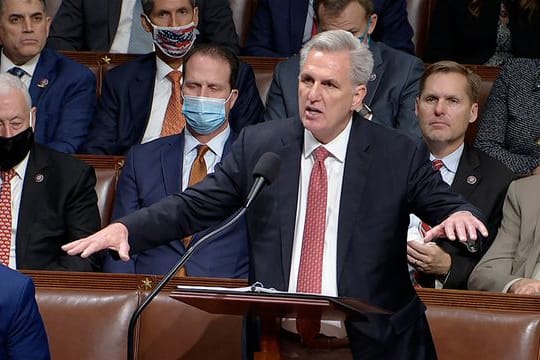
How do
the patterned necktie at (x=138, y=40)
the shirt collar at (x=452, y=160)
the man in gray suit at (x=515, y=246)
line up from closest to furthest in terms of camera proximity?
the man in gray suit at (x=515, y=246) < the shirt collar at (x=452, y=160) < the patterned necktie at (x=138, y=40)

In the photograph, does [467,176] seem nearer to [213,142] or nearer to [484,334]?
[213,142]

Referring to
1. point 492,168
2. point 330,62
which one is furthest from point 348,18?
point 330,62

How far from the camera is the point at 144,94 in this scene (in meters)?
4.15

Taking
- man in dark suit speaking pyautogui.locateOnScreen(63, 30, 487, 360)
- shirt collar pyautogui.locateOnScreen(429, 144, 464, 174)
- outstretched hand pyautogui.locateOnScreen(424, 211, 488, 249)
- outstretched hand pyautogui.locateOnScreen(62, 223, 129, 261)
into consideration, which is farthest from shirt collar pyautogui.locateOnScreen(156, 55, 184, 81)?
outstretched hand pyautogui.locateOnScreen(424, 211, 488, 249)

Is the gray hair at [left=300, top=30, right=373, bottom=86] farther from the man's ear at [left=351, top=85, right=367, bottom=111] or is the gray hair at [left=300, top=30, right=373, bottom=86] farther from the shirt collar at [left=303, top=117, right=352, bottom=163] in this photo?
the shirt collar at [left=303, top=117, right=352, bottom=163]

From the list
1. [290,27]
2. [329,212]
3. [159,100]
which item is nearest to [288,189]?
[329,212]

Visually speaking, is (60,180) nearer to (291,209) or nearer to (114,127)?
(114,127)

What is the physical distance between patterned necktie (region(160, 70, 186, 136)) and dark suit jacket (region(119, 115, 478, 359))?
58.2 inches

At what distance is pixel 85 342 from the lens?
109 inches

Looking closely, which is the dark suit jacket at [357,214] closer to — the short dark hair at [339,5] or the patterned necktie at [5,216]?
the patterned necktie at [5,216]

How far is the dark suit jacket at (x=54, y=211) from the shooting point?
3426 mm

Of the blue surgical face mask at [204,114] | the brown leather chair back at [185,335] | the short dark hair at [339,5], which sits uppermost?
the short dark hair at [339,5]

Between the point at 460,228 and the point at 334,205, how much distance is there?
34 centimetres

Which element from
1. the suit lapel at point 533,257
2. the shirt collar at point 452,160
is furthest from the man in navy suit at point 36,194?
the suit lapel at point 533,257
